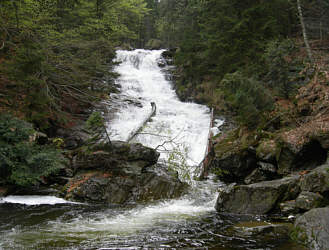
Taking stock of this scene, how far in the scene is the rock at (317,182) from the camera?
6162mm

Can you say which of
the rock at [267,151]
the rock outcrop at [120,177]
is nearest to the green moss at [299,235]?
the rock at [267,151]

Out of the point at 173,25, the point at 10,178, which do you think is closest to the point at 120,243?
the point at 10,178

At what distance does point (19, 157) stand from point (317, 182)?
8.80m

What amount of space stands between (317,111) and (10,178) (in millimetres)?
10760

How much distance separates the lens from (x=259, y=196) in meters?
6.98

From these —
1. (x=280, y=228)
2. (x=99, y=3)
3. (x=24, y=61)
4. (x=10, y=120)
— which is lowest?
(x=280, y=228)

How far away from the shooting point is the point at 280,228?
17.9 ft

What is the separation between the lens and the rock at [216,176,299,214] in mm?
6766

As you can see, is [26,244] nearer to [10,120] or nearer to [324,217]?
[10,120]

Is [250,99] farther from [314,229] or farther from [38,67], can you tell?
[38,67]

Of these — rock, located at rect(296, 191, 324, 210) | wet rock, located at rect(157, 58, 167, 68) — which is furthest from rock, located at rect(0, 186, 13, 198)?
wet rock, located at rect(157, 58, 167, 68)

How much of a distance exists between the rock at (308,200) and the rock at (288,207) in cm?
18

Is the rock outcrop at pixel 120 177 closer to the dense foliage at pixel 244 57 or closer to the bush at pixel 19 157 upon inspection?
the bush at pixel 19 157

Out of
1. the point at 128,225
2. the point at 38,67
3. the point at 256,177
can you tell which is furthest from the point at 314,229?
the point at 38,67
